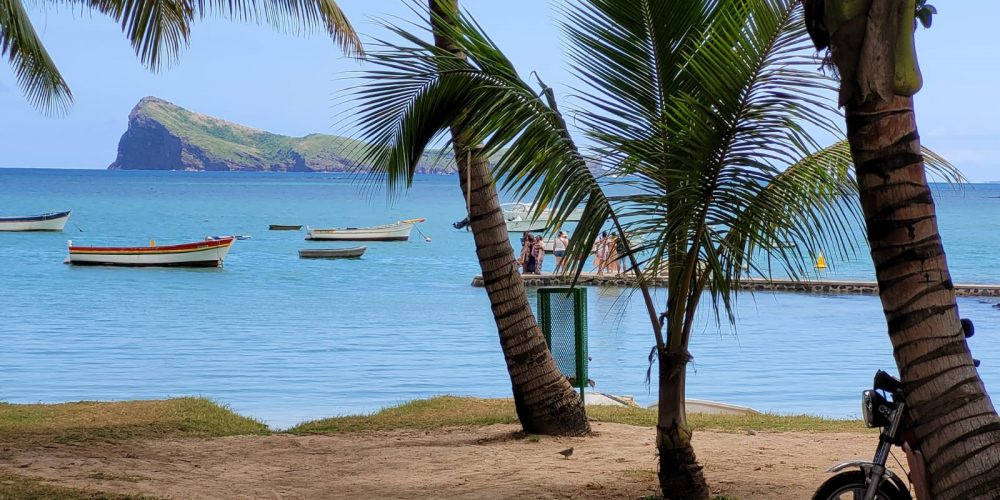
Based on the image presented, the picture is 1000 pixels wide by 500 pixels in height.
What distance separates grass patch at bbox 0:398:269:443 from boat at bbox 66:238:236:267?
29.8 m

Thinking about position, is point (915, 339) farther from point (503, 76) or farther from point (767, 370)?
point (767, 370)

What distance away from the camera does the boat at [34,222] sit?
61.9m

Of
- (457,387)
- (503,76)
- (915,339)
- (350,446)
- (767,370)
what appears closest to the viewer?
(915,339)

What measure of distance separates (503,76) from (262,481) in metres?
3.13

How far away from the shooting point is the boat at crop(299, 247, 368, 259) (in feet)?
153

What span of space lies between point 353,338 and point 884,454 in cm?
1737

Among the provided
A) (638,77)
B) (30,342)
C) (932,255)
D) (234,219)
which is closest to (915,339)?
(932,255)

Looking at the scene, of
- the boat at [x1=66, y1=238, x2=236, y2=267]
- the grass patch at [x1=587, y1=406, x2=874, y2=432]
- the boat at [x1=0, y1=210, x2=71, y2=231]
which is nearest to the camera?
the grass patch at [x1=587, y1=406, x2=874, y2=432]

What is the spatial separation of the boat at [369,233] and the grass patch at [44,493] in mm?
50205

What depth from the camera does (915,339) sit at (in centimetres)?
390

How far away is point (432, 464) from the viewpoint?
767 centimetres

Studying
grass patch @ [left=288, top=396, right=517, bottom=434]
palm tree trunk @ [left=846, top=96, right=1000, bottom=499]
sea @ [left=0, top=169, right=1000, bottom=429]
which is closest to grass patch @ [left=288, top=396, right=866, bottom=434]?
grass patch @ [left=288, top=396, right=517, bottom=434]

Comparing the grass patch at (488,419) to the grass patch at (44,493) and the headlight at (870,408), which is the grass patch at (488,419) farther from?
the headlight at (870,408)

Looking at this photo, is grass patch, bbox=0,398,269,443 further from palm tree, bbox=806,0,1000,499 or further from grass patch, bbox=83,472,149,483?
palm tree, bbox=806,0,1000,499
